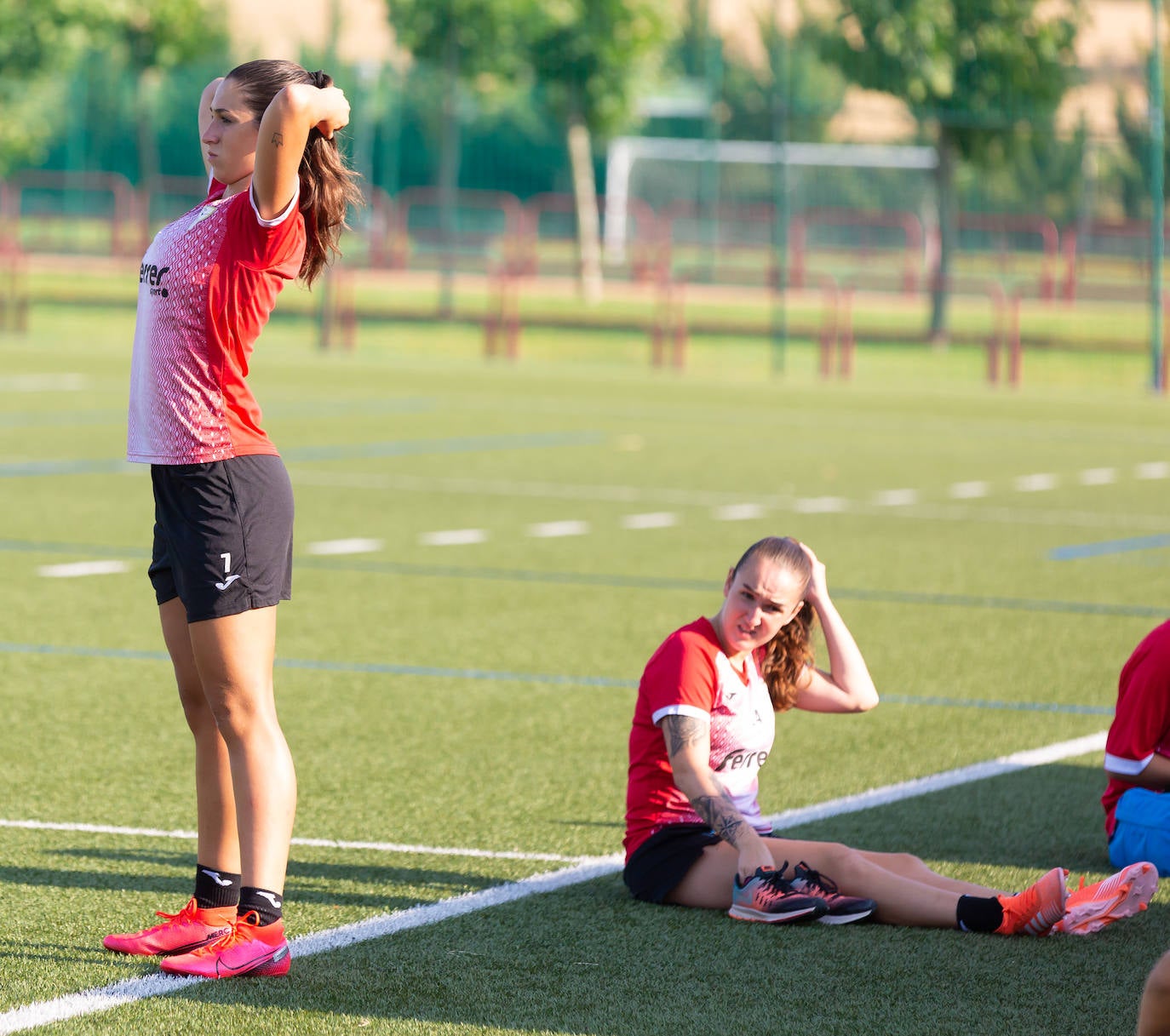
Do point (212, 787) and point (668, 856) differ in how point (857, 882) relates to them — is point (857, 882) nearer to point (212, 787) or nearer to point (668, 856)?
point (668, 856)

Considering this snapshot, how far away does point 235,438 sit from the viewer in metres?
4.68

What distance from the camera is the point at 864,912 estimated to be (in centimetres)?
532

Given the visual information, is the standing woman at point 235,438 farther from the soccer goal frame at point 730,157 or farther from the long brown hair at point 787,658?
the soccer goal frame at point 730,157

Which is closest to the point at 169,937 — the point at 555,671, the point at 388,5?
the point at 555,671

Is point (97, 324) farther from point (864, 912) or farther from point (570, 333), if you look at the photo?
point (864, 912)

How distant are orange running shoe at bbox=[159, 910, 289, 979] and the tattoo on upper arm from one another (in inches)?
44.6

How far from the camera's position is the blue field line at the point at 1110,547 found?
43.9 feet

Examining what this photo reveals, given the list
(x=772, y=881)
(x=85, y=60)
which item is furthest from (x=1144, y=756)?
(x=85, y=60)

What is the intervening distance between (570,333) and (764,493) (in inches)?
830

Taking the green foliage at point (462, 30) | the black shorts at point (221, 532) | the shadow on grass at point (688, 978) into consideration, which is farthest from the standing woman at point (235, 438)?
the green foliage at point (462, 30)

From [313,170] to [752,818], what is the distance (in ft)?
6.73

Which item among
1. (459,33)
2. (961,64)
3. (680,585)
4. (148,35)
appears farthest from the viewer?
(148,35)

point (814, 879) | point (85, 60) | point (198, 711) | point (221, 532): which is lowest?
point (814, 879)

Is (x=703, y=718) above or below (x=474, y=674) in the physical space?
above
